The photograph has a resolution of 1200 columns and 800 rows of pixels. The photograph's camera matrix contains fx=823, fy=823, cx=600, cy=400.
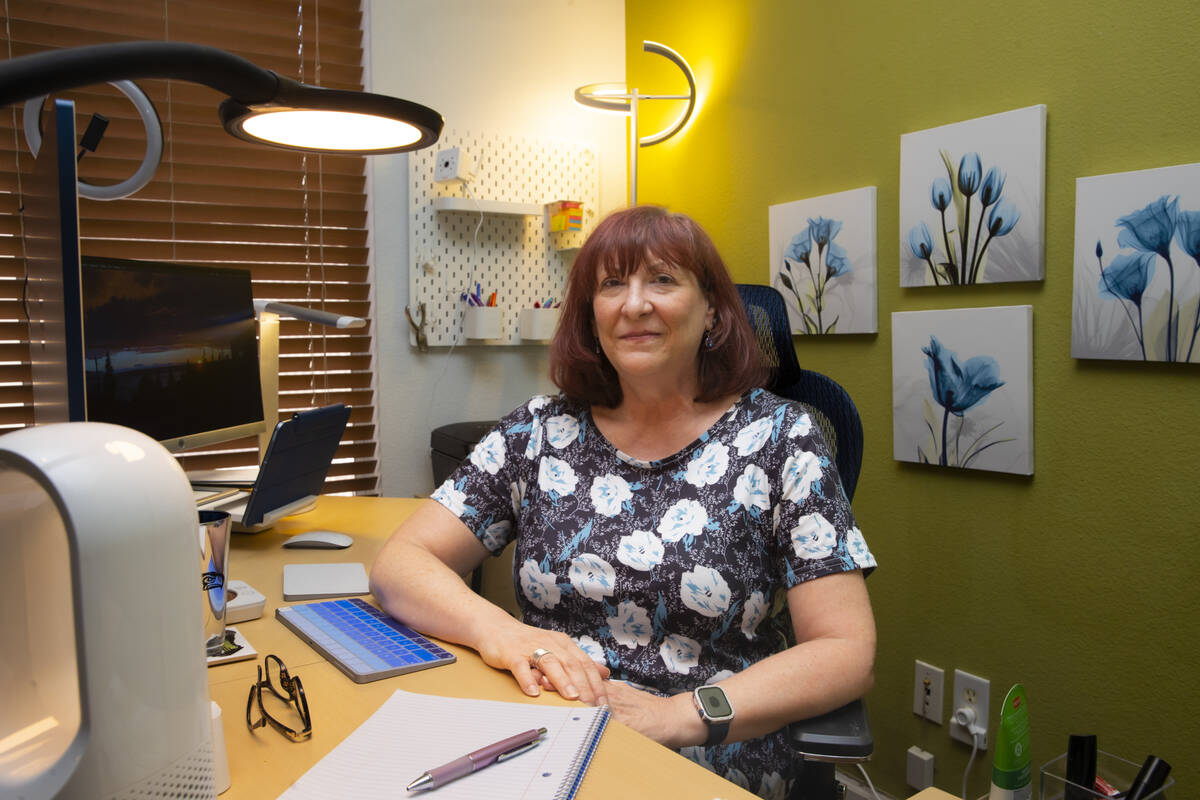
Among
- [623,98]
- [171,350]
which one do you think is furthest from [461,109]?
[171,350]

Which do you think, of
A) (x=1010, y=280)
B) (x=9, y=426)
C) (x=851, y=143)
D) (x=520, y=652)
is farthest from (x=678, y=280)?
(x=9, y=426)

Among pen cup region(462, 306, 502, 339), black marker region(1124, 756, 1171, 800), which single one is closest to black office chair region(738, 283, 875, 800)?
black marker region(1124, 756, 1171, 800)

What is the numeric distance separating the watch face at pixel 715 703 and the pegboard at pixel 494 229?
6.18ft

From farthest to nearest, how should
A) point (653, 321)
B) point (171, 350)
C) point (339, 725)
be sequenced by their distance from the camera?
point (171, 350) < point (653, 321) < point (339, 725)

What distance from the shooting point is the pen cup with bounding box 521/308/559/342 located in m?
2.82

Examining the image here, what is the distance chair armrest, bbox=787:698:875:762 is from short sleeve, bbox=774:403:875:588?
214mm

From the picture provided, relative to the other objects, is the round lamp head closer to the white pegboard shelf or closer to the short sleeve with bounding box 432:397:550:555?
the short sleeve with bounding box 432:397:550:555

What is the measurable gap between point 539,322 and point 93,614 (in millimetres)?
2345

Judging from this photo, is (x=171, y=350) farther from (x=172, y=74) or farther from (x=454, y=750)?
(x=172, y=74)

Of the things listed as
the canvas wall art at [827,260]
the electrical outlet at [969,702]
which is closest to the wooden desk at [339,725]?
the electrical outlet at [969,702]

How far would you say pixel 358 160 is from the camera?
2648mm

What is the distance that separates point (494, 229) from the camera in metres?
2.83

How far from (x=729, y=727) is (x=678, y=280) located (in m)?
0.73

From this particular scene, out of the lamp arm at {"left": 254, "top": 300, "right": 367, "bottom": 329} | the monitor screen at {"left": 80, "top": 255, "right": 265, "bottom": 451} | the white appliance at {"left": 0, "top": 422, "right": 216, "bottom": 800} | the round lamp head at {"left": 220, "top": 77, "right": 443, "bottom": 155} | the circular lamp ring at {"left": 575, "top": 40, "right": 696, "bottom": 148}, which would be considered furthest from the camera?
the circular lamp ring at {"left": 575, "top": 40, "right": 696, "bottom": 148}
